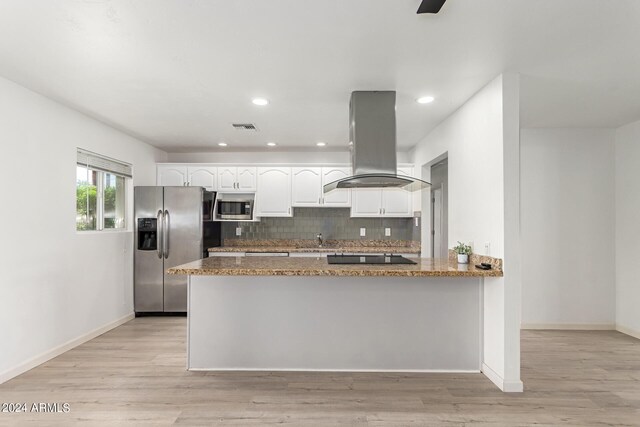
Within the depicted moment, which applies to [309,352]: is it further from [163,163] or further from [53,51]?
[163,163]

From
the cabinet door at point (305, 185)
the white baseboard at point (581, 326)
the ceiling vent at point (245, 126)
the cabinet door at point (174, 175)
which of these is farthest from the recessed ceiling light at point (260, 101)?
the white baseboard at point (581, 326)

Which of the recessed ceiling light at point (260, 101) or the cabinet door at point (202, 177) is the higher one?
the recessed ceiling light at point (260, 101)

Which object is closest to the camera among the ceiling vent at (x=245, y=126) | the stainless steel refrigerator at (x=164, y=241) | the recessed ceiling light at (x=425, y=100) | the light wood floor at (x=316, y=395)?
the light wood floor at (x=316, y=395)

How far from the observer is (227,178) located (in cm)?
554

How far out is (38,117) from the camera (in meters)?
3.28

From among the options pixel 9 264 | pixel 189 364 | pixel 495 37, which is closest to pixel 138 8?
pixel 495 37

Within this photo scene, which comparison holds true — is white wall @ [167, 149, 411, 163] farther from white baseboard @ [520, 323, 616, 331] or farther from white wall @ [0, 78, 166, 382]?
white baseboard @ [520, 323, 616, 331]

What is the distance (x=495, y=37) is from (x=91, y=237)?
423cm

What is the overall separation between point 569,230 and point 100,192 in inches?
224

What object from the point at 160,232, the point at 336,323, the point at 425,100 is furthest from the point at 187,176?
the point at 425,100

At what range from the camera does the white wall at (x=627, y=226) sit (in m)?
4.19

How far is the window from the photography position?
400cm

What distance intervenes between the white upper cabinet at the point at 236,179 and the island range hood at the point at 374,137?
2592mm

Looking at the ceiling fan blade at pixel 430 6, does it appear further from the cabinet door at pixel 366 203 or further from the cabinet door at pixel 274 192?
the cabinet door at pixel 274 192
